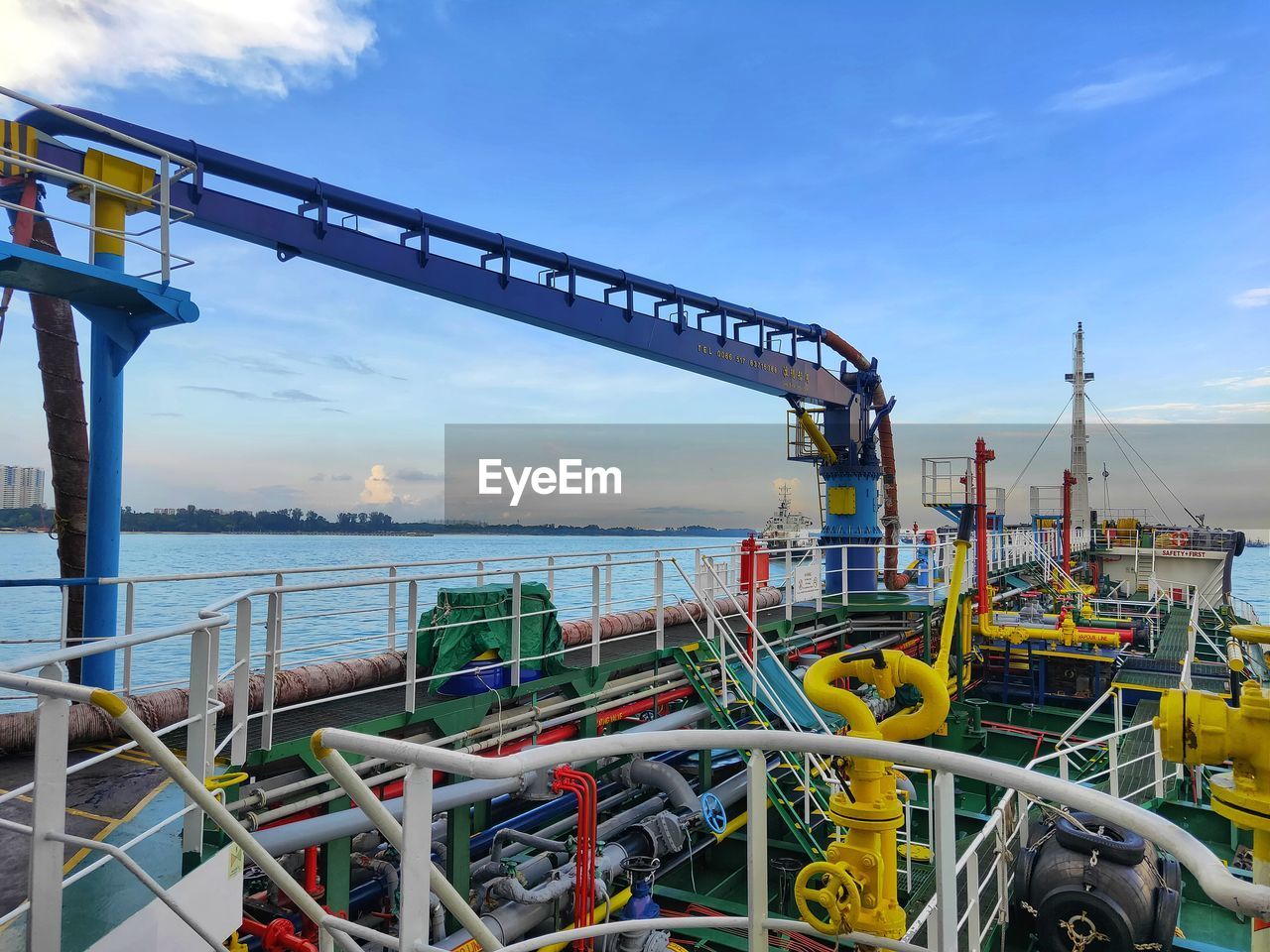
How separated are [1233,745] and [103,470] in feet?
26.4

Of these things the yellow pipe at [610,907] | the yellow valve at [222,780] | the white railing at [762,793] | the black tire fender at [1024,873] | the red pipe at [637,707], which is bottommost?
the yellow pipe at [610,907]

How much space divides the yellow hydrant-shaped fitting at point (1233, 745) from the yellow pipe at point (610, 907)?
17.7 ft

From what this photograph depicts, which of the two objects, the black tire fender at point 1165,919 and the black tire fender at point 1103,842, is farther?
the black tire fender at point 1103,842

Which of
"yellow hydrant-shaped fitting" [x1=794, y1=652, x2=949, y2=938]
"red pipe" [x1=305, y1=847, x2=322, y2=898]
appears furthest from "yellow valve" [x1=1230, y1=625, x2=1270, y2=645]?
"red pipe" [x1=305, y1=847, x2=322, y2=898]

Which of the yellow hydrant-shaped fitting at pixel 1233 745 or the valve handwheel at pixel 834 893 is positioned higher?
the yellow hydrant-shaped fitting at pixel 1233 745

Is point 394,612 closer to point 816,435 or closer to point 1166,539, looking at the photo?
point 816,435

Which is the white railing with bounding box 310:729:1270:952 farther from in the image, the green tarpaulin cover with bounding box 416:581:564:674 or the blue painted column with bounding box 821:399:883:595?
the blue painted column with bounding box 821:399:883:595

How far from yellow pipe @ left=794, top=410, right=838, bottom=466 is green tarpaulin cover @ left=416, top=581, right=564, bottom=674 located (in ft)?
38.0

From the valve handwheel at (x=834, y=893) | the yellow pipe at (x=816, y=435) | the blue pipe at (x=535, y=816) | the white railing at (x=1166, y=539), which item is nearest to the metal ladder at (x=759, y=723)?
the blue pipe at (x=535, y=816)

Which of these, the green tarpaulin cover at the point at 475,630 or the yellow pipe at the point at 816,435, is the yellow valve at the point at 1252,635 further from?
the yellow pipe at the point at 816,435

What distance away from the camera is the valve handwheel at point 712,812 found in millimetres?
9289

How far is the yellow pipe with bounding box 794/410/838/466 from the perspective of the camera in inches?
741

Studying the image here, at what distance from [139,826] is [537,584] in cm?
451

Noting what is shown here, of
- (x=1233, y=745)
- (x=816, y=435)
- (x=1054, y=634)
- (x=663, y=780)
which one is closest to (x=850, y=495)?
(x=816, y=435)
